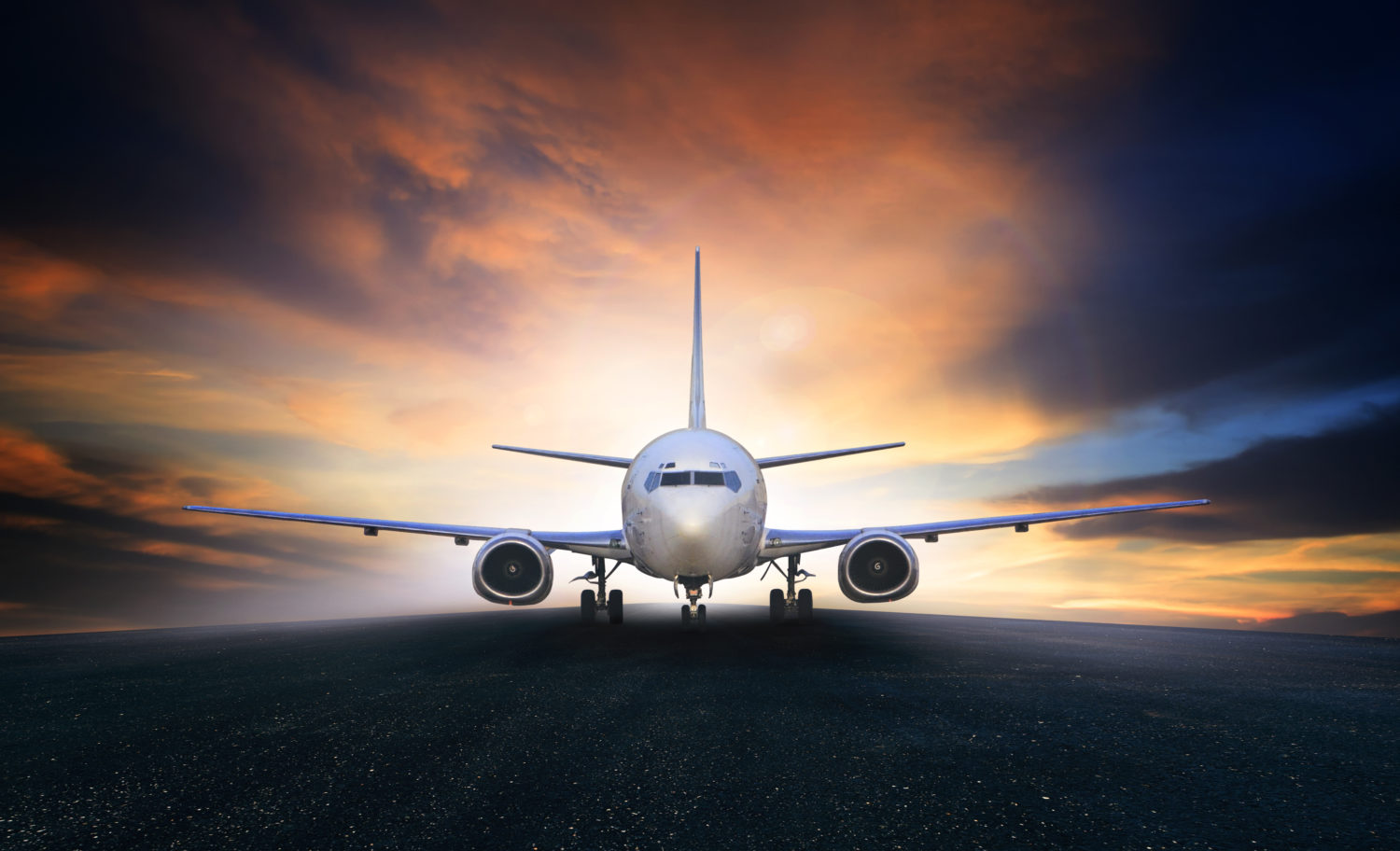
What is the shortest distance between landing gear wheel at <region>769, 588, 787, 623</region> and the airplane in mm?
1210

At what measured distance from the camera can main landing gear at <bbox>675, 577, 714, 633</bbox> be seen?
13.3 meters

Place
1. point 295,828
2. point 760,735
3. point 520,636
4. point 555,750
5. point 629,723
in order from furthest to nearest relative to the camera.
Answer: point 520,636 → point 629,723 → point 760,735 → point 555,750 → point 295,828

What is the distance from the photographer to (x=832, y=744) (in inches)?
207

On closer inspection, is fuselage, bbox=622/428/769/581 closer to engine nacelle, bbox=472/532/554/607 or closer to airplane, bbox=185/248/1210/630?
airplane, bbox=185/248/1210/630

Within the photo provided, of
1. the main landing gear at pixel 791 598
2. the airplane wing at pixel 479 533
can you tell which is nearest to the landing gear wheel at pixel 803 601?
the main landing gear at pixel 791 598

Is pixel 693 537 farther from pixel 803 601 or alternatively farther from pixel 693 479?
pixel 803 601

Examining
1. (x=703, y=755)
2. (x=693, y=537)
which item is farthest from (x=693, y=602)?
(x=703, y=755)

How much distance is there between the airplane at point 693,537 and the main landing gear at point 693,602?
25mm

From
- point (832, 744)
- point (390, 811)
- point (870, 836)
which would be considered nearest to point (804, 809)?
point (870, 836)

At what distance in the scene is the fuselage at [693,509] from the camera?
11719mm

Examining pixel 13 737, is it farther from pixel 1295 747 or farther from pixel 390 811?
pixel 1295 747

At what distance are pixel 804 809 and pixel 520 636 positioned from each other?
12.7 m

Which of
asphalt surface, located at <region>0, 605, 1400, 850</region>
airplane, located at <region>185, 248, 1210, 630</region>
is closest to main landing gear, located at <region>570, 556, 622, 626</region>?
airplane, located at <region>185, 248, 1210, 630</region>

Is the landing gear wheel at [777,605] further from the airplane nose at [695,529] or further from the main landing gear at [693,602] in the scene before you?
the airplane nose at [695,529]
